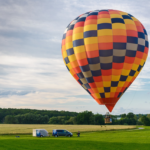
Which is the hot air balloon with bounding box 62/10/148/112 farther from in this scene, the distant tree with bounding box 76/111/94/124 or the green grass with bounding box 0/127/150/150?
the distant tree with bounding box 76/111/94/124

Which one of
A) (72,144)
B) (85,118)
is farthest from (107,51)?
(85,118)

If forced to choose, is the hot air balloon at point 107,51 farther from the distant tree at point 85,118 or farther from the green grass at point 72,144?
the distant tree at point 85,118

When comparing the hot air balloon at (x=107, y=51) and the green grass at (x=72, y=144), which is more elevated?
the hot air balloon at (x=107, y=51)

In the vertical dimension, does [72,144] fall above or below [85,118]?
below

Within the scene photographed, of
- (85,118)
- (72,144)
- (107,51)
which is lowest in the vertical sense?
(72,144)

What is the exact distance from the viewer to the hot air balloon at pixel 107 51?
1165 inches

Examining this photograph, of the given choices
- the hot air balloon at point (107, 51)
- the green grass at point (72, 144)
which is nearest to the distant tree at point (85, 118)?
the green grass at point (72, 144)

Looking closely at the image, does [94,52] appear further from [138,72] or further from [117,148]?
[117,148]

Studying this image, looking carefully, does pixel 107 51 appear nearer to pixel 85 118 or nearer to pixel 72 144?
pixel 72 144

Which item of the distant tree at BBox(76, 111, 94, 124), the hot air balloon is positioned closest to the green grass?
the hot air balloon

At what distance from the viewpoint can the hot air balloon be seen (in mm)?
29594

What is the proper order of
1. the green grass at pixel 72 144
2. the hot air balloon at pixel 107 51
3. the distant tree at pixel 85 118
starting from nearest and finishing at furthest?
1. the green grass at pixel 72 144
2. the hot air balloon at pixel 107 51
3. the distant tree at pixel 85 118

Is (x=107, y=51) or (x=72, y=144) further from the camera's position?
(x=107, y=51)

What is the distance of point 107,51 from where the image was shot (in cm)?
2947
